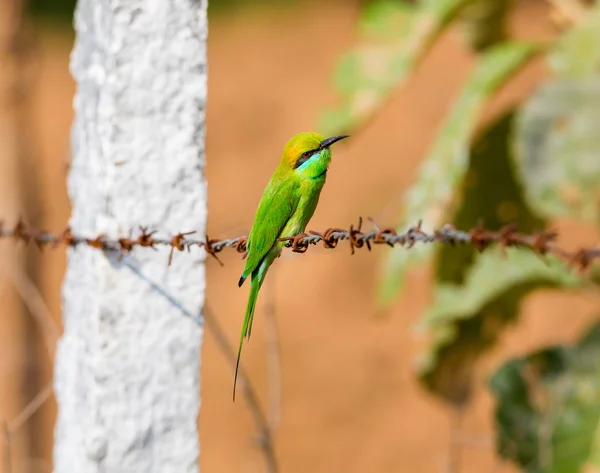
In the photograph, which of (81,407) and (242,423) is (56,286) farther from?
(81,407)

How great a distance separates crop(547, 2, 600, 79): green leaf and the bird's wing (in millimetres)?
1554

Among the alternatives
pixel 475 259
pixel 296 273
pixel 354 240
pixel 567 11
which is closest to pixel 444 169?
pixel 475 259

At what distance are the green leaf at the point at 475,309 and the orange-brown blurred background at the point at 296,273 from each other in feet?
0.78

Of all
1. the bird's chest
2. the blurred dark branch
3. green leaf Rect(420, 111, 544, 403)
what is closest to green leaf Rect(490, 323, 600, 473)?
green leaf Rect(420, 111, 544, 403)

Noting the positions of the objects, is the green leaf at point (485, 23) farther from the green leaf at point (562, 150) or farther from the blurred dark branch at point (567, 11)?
the green leaf at point (562, 150)

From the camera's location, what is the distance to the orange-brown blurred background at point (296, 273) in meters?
5.54

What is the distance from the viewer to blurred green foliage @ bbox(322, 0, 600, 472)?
3.32m

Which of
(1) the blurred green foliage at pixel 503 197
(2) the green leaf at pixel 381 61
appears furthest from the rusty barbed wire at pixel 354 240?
(2) the green leaf at pixel 381 61

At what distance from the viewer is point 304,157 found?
7.68 ft

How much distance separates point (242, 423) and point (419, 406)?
151 centimetres

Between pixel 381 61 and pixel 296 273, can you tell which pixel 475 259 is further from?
pixel 296 273

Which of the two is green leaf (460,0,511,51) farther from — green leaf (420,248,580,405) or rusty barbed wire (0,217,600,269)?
rusty barbed wire (0,217,600,269)

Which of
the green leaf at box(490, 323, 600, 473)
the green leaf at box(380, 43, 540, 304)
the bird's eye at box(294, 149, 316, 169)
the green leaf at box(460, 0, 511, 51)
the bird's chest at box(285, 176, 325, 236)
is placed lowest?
the green leaf at box(490, 323, 600, 473)

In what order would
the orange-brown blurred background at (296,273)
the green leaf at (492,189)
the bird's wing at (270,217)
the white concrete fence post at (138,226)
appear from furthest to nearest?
the orange-brown blurred background at (296,273), the green leaf at (492,189), the bird's wing at (270,217), the white concrete fence post at (138,226)
